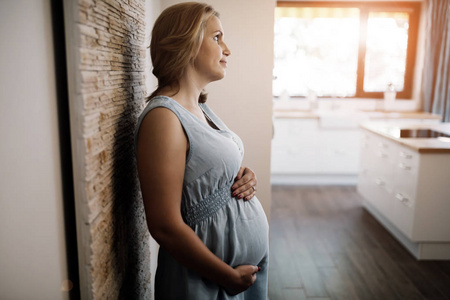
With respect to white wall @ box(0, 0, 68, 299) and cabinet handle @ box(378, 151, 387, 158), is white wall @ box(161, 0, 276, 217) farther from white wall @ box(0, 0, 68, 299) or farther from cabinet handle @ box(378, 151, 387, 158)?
cabinet handle @ box(378, 151, 387, 158)

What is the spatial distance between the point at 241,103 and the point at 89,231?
118cm

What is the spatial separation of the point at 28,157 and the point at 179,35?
0.50 meters

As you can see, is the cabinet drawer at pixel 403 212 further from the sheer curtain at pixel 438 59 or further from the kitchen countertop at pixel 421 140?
the sheer curtain at pixel 438 59

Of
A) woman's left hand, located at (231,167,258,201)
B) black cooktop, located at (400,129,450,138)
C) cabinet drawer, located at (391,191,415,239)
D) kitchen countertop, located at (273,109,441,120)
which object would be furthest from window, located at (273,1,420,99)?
woman's left hand, located at (231,167,258,201)

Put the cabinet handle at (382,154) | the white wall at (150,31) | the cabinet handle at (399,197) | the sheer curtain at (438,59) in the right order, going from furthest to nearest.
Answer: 1. the sheer curtain at (438,59)
2. the cabinet handle at (382,154)
3. the cabinet handle at (399,197)
4. the white wall at (150,31)

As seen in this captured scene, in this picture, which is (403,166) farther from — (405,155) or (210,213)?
(210,213)

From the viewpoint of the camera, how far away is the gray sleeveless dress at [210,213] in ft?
3.34

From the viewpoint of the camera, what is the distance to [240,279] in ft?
3.60

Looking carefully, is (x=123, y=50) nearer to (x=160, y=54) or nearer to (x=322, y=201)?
(x=160, y=54)

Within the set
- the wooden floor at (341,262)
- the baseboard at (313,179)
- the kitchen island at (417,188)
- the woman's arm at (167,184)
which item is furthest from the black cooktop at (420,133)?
the woman's arm at (167,184)

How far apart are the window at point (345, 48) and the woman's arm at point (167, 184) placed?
4.35 meters

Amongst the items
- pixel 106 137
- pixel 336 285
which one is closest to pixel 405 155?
pixel 336 285

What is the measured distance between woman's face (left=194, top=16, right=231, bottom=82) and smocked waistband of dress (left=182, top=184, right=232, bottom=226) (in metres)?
0.33

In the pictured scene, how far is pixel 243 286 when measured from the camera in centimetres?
112
